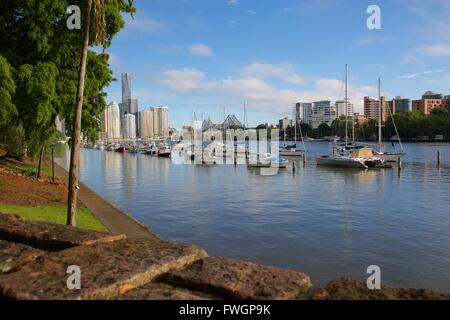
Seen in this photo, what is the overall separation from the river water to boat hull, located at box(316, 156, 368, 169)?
20.5m

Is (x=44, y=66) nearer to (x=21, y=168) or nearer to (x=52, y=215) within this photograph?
(x=52, y=215)

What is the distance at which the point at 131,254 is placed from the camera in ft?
15.0

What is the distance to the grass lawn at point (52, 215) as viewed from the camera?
57.3ft

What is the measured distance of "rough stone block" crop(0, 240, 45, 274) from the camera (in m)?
4.54

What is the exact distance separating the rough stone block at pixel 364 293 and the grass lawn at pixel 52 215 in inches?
574

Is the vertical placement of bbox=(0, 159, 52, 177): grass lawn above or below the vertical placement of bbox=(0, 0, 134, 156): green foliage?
below

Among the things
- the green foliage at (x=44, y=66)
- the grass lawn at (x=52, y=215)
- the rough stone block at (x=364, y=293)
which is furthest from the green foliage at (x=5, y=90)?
the rough stone block at (x=364, y=293)

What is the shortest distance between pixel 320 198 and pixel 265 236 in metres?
16.7

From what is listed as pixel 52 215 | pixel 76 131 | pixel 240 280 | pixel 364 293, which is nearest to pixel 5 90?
pixel 52 215

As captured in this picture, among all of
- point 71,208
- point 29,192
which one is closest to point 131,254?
point 71,208

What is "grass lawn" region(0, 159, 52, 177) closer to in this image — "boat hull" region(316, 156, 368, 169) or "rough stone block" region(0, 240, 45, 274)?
"rough stone block" region(0, 240, 45, 274)

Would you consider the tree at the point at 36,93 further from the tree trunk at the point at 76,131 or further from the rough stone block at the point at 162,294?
the rough stone block at the point at 162,294

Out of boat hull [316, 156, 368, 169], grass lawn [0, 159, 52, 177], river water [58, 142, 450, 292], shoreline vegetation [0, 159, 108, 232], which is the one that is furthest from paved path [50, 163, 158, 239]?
boat hull [316, 156, 368, 169]
